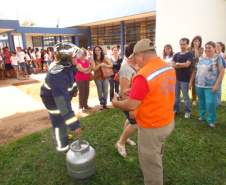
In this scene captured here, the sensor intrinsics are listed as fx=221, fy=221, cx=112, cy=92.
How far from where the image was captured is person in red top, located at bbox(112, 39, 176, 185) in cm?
206

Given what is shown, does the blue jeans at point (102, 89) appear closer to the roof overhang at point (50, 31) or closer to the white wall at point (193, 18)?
the white wall at point (193, 18)

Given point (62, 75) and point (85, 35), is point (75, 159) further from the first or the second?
point (85, 35)

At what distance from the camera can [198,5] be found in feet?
40.2

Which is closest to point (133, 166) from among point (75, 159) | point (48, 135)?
point (75, 159)

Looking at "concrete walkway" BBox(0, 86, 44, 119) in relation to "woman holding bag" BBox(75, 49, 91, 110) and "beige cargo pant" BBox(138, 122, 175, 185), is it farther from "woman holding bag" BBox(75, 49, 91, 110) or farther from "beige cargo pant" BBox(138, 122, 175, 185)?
"beige cargo pant" BBox(138, 122, 175, 185)

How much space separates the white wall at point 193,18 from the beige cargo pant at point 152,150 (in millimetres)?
11657

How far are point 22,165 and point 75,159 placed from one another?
48.8 inches

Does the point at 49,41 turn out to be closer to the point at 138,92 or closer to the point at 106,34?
the point at 106,34

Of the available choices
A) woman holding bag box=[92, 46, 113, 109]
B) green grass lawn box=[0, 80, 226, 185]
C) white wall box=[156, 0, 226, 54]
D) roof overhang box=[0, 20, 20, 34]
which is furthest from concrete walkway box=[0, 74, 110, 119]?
white wall box=[156, 0, 226, 54]

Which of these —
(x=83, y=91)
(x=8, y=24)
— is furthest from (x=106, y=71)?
(x=8, y=24)

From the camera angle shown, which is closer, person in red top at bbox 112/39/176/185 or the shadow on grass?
person in red top at bbox 112/39/176/185

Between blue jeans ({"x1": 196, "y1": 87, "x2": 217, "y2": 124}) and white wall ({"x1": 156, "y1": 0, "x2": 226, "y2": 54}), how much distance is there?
8815 millimetres

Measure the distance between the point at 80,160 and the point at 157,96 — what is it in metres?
1.35

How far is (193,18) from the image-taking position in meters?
12.5
